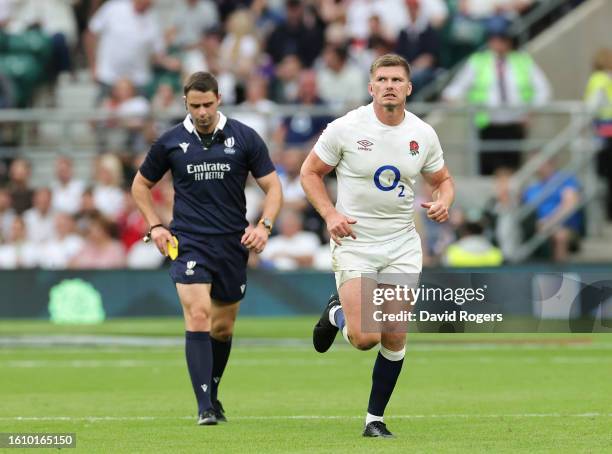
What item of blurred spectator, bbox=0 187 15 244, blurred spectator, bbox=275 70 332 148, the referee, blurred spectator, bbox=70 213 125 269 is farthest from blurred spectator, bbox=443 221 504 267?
the referee

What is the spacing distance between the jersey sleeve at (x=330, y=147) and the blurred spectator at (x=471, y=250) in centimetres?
1112

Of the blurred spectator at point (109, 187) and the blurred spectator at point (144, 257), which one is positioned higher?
the blurred spectator at point (109, 187)

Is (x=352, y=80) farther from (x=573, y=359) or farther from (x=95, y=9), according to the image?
(x=573, y=359)

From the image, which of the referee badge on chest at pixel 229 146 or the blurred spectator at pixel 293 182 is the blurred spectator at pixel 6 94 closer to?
the blurred spectator at pixel 293 182

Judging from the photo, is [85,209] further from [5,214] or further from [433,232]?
[433,232]

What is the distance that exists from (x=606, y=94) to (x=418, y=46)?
3.35 m

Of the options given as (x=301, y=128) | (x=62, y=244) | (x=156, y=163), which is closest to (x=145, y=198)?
A: (x=156, y=163)

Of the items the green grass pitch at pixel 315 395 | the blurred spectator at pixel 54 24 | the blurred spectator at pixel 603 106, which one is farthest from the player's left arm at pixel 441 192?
the blurred spectator at pixel 54 24

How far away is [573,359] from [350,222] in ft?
23.5

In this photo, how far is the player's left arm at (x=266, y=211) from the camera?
36.6 feet

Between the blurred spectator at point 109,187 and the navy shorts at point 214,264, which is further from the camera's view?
the blurred spectator at point 109,187

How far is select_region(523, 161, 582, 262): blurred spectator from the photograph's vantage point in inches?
890

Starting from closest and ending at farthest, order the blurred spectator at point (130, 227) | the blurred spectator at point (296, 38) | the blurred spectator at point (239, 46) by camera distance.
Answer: the blurred spectator at point (130, 227) < the blurred spectator at point (239, 46) < the blurred spectator at point (296, 38)

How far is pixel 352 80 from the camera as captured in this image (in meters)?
24.5
